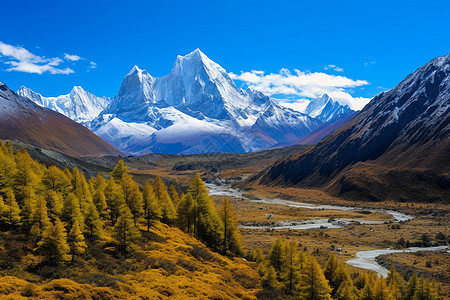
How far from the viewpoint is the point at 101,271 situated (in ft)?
105

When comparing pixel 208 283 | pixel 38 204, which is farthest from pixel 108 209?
pixel 208 283

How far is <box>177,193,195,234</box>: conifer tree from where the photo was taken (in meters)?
56.6

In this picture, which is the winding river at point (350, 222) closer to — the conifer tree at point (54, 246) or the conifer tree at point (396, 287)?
the conifer tree at point (396, 287)

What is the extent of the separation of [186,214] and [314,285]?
29801mm

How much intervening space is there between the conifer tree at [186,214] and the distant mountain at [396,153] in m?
96.4

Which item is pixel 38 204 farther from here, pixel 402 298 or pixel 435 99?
pixel 435 99

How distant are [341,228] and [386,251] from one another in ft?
83.1

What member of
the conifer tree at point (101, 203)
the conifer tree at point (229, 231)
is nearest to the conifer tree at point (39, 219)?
the conifer tree at point (101, 203)

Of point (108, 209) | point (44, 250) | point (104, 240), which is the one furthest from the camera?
point (108, 209)

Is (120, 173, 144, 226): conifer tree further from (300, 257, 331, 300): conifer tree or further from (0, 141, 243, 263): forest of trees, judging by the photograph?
(300, 257, 331, 300): conifer tree

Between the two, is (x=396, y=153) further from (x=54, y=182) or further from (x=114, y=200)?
(x=54, y=182)

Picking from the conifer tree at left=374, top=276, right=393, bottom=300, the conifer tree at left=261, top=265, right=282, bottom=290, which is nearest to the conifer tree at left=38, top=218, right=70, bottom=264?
the conifer tree at left=261, top=265, right=282, bottom=290

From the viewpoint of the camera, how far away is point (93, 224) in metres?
38.9

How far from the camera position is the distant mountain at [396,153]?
126 metres
